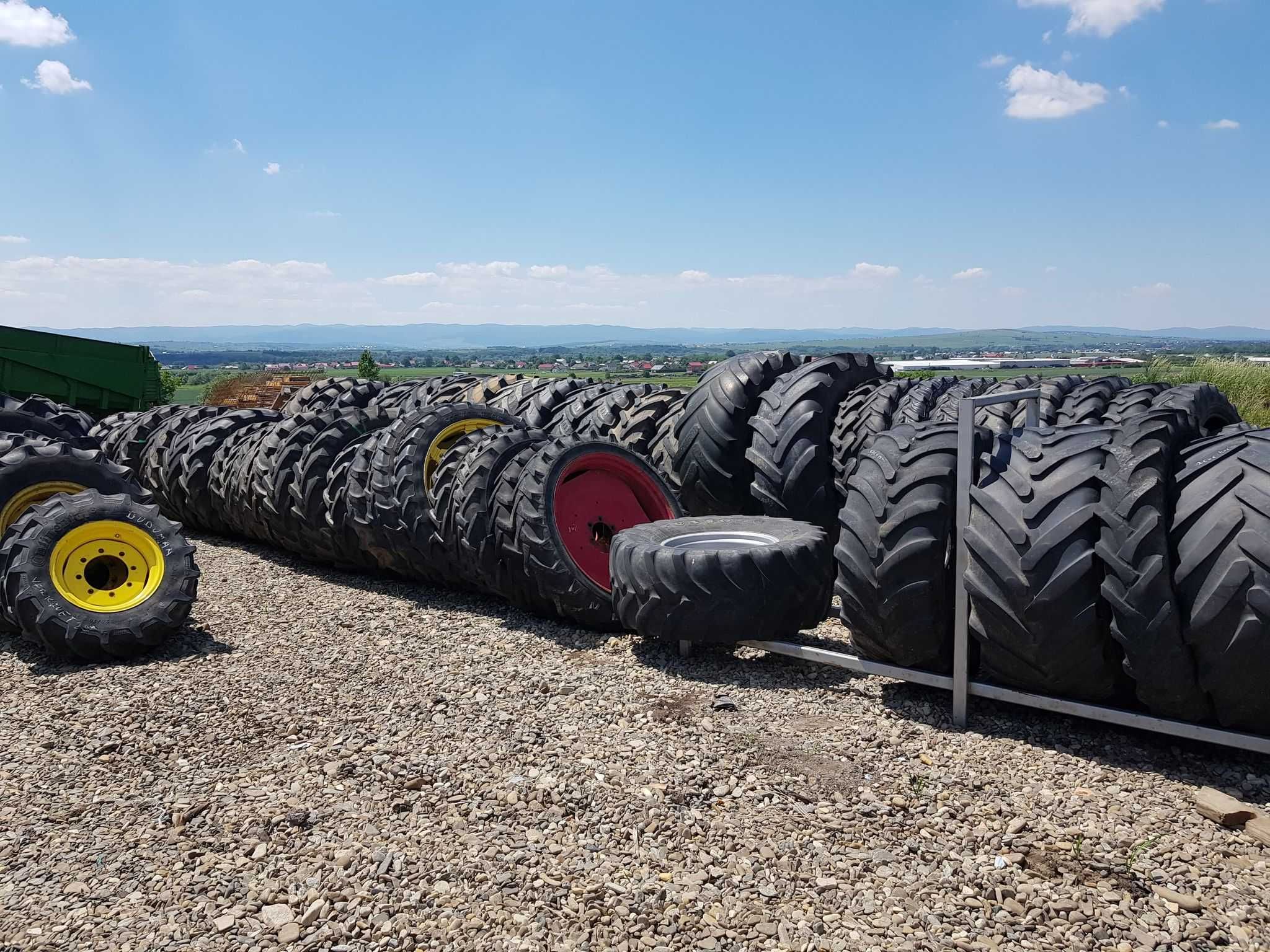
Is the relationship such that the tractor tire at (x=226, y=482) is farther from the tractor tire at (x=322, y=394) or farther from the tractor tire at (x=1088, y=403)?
the tractor tire at (x=1088, y=403)

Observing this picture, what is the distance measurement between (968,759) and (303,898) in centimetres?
307

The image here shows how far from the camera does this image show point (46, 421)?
33.3ft

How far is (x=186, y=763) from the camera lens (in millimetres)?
4609

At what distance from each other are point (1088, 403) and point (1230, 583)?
16.5 ft

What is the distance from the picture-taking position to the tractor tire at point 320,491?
8.56m

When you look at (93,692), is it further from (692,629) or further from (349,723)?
(692,629)

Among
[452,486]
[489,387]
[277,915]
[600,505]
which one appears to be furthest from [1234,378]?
[277,915]

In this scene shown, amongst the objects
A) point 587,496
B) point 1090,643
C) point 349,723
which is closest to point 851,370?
point 587,496

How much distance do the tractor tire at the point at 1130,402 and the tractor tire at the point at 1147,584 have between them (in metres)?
3.77

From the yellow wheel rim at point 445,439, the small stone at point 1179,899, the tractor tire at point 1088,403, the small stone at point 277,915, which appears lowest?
the small stone at point 277,915

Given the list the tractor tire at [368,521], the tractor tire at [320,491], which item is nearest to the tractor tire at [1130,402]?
the tractor tire at [368,521]

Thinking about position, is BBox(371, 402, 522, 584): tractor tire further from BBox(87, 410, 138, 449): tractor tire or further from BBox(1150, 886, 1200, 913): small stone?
BBox(87, 410, 138, 449): tractor tire

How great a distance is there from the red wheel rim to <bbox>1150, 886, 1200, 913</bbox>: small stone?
4.15 meters

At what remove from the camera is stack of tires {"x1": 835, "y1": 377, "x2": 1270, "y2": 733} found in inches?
157
